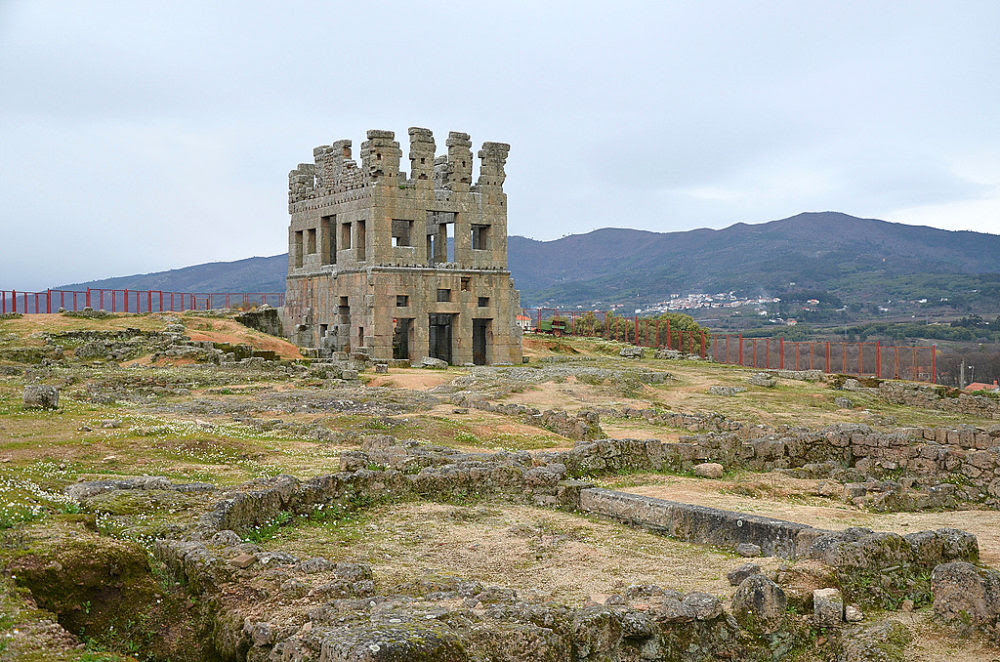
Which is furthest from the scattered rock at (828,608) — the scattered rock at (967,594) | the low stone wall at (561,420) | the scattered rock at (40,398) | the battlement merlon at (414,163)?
the battlement merlon at (414,163)

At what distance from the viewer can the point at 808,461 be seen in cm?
2173

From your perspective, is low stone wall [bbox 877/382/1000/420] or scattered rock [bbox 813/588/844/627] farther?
low stone wall [bbox 877/382/1000/420]

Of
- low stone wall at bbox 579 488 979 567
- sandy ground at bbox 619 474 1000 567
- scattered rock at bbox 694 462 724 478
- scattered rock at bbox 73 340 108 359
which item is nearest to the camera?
low stone wall at bbox 579 488 979 567

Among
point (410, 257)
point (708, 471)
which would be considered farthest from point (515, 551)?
point (410, 257)

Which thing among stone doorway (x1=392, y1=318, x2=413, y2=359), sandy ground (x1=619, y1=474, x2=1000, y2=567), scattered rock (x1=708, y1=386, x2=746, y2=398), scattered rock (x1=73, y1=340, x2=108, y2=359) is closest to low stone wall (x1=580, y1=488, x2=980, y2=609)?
sandy ground (x1=619, y1=474, x2=1000, y2=567)

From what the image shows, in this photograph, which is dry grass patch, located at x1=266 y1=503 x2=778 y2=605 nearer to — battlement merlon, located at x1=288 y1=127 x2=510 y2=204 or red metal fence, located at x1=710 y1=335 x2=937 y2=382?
battlement merlon, located at x1=288 y1=127 x2=510 y2=204

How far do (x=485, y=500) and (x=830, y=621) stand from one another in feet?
24.7

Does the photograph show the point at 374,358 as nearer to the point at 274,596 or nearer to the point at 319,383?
the point at 319,383

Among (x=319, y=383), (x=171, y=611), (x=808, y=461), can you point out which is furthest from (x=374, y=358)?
(x=171, y=611)

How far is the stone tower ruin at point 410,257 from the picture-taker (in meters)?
47.4

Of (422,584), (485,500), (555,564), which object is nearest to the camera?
(422,584)

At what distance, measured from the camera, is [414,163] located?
159ft

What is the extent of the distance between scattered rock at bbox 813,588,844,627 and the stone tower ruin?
126 ft

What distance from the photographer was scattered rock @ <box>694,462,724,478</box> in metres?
19.8
